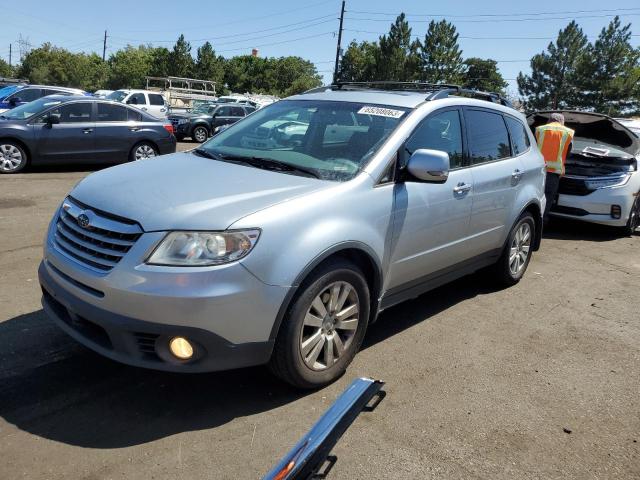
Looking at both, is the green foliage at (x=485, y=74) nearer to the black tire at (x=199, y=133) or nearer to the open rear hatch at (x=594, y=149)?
the black tire at (x=199, y=133)

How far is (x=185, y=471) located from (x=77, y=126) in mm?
10369

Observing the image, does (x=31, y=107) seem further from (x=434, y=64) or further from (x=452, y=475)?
(x=434, y=64)

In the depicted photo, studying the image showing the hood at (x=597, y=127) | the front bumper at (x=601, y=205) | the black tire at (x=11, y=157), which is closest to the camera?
the front bumper at (x=601, y=205)

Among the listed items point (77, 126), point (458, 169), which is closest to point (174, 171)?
point (458, 169)

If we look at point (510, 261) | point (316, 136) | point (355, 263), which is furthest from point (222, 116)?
point (355, 263)

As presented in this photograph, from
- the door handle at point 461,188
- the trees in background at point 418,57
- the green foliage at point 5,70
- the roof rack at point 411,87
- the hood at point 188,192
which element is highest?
the trees in background at point 418,57

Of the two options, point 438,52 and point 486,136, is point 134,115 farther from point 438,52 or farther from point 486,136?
point 438,52

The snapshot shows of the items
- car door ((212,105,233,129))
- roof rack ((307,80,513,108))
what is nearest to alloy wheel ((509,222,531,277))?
roof rack ((307,80,513,108))

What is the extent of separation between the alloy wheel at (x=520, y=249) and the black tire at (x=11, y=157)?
31.7 ft

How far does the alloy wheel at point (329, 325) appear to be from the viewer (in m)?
3.11

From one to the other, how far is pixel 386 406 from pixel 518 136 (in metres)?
3.33

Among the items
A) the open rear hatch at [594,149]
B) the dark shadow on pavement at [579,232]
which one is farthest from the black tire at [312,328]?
the open rear hatch at [594,149]

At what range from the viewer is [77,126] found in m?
11.3

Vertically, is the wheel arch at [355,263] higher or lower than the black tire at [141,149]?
lower
